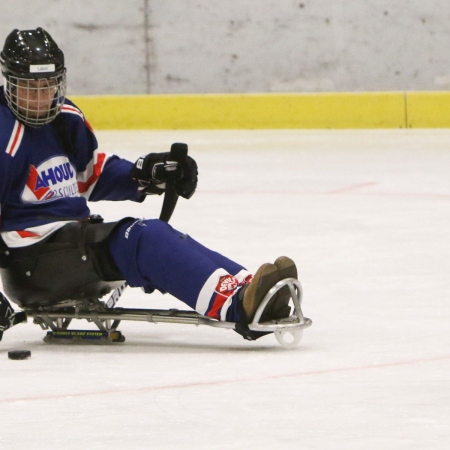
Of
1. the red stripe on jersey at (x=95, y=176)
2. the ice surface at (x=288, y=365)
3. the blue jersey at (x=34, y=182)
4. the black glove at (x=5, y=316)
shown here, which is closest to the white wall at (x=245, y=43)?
the ice surface at (x=288, y=365)

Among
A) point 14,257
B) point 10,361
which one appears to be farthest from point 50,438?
point 14,257

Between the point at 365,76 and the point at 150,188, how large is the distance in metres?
7.83

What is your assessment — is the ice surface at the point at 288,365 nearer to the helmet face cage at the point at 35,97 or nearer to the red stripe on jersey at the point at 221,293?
the red stripe on jersey at the point at 221,293

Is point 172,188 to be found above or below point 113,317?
above


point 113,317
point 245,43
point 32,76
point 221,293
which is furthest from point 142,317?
point 245,43

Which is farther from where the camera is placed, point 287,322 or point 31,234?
point 31,234

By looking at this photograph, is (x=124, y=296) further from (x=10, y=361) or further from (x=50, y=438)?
(x=50, y=438)

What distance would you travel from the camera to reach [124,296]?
3812 millimetres

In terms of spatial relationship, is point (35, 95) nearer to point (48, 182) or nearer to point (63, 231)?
point (48, 182)

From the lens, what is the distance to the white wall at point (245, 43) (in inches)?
425

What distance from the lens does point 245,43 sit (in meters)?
11.1

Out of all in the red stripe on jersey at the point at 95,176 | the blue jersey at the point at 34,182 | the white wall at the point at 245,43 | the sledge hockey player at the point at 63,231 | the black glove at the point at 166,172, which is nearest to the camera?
the sledge hockey player at the point at 63,231

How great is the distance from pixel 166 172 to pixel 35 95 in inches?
15.5

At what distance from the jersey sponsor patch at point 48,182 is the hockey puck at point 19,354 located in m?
0.39
